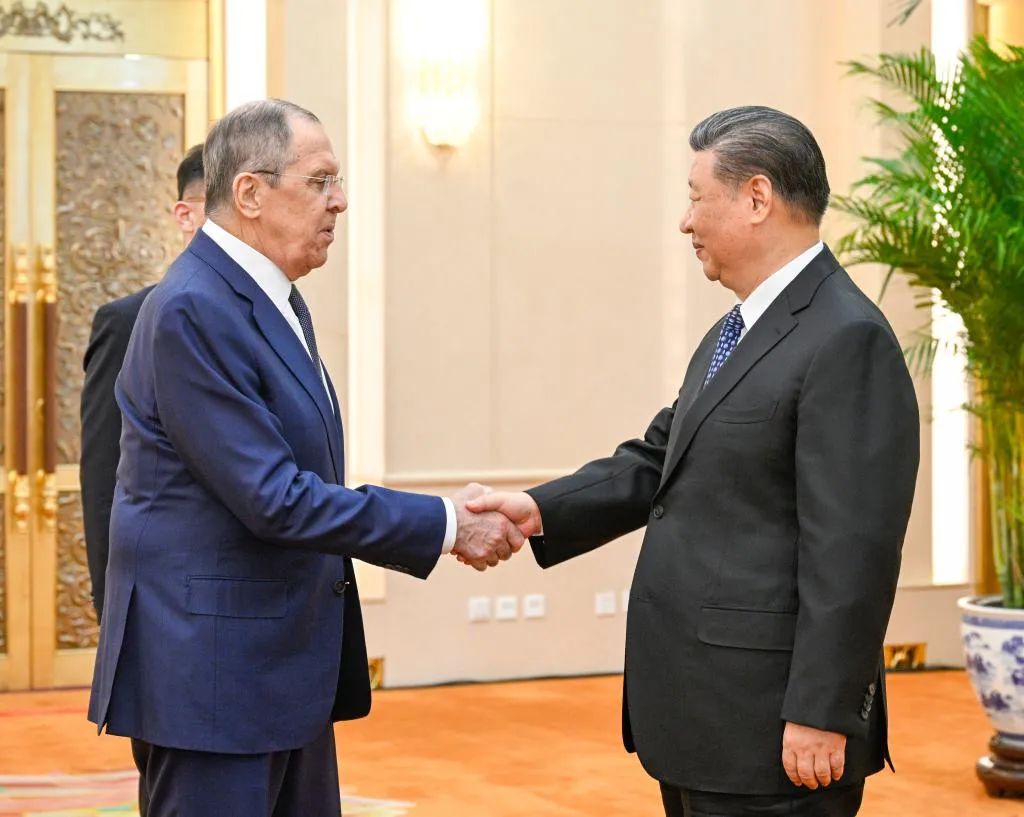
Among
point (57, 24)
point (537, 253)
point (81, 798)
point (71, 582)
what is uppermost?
point (57, 24)

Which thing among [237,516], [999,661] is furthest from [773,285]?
[999,661]

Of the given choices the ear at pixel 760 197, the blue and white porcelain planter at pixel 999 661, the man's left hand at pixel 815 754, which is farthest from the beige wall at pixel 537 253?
the man's left hand at pixel 815 754

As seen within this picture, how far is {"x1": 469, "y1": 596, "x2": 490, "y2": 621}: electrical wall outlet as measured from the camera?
737cm

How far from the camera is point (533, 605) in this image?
294 inches

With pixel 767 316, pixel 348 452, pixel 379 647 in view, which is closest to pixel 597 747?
pixel 379 647

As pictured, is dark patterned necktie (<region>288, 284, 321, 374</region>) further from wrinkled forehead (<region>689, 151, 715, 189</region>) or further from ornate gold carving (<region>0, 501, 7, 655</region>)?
ornate gold carving (<region>0, 501, 7, 655</region>)

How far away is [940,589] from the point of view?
25.8 ft

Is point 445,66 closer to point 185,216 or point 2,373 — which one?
point 2,373

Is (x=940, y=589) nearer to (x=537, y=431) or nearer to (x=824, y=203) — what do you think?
(x=537, y=431)

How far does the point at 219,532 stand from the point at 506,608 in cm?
501

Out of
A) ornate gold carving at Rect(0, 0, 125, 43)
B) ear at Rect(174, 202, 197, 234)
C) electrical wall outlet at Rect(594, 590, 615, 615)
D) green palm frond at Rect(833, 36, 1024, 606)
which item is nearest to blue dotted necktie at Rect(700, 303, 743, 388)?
→ ear at Rect(174, 202, 197, 234)

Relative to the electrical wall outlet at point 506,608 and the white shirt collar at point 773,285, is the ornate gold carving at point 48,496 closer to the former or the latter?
the electrical wall outlet at point 506,608

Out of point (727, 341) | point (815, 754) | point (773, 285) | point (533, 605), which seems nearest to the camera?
point (815, 754)

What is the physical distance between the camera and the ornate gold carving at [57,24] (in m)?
7.28
